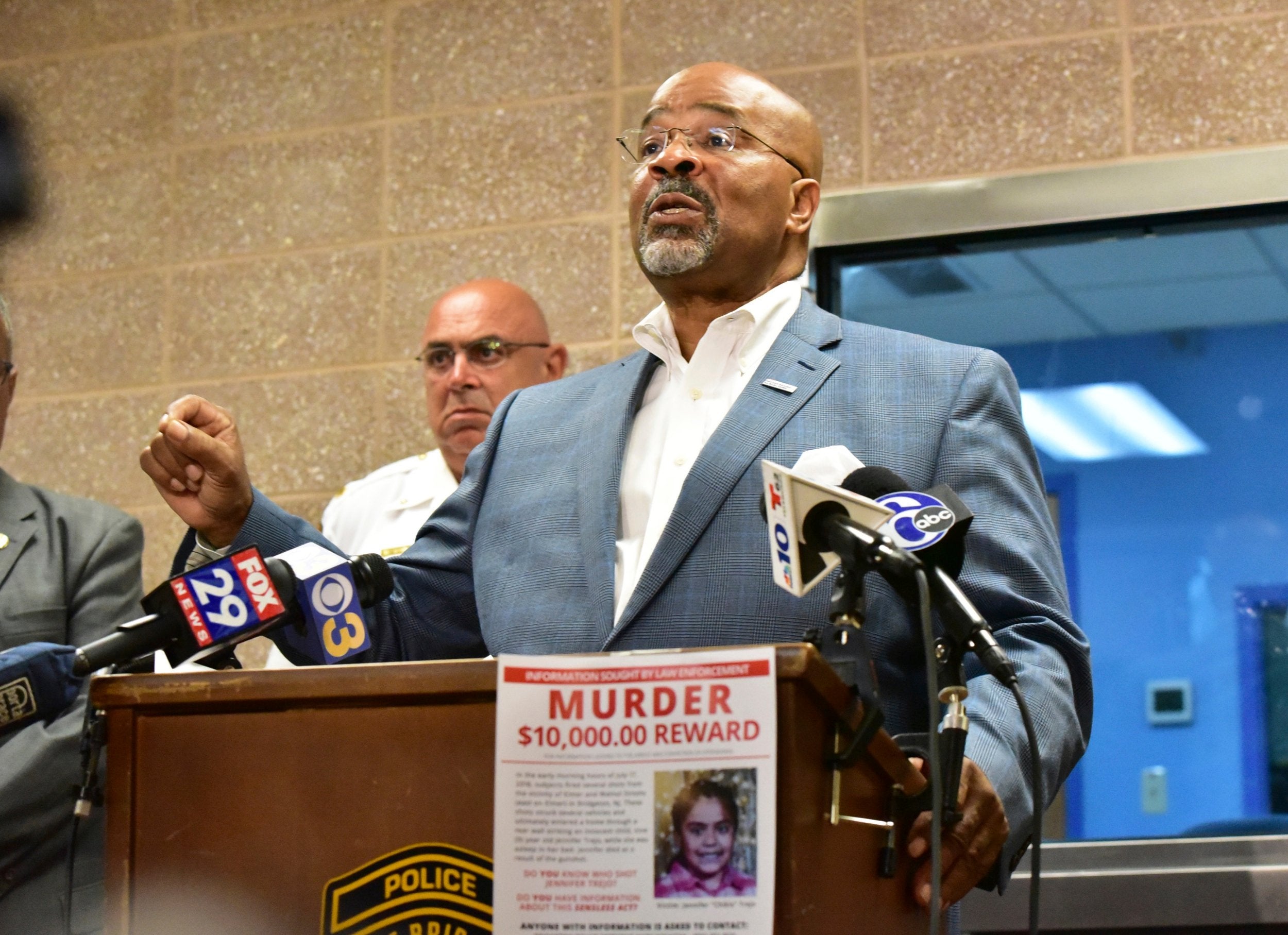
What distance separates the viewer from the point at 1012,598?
1.65 meters

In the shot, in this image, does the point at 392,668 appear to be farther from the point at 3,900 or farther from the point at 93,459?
the point at 93,459

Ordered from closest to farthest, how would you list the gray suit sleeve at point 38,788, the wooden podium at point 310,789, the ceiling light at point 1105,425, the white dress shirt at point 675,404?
the wooden podium at point 310,789
the white dress shirt at point 675,404
the gray suit sleeve at point 38,788
the ceiling light at point 1105,425

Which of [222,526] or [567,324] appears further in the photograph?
[567,324]

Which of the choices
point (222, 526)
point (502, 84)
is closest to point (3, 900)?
point (222, 526)

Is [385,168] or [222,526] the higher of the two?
[385,168]

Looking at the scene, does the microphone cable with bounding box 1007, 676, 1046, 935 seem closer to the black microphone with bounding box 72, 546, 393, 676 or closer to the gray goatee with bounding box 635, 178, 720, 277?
the black microphone with bounding box 72, 546, 393, 676

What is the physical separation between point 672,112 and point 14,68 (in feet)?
8.39

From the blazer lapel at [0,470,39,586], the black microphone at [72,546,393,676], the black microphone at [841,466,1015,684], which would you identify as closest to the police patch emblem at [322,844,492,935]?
the black microphone at [72,546,393,676]

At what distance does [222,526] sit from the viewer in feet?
5.64

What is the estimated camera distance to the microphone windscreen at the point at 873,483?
138 cm

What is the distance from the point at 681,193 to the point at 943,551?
0.86 m

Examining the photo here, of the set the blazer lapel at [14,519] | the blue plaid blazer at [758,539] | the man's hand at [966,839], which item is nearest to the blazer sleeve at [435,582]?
the blue plaid blazer at [758,539]

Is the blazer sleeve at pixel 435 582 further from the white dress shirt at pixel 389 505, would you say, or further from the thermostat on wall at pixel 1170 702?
the thermostat on wall at pixel 1170 702

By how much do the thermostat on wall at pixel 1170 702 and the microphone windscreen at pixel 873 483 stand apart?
182 cm
